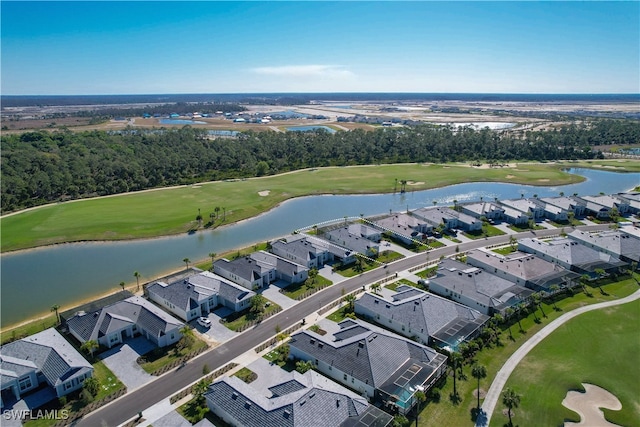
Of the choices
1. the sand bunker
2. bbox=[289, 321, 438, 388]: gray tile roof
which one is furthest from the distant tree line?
the sand bunker

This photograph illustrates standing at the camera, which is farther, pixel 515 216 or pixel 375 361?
pixel 515 216

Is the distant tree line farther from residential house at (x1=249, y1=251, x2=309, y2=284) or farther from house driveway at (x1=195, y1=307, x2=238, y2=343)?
house driveway at (x1=195, y1=307, x2=238, y2=343)

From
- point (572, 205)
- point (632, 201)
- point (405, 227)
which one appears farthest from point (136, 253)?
point (632, 201)

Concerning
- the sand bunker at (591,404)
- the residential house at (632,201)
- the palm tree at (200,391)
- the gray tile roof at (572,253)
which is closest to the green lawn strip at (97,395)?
the palm tree at (200,391)

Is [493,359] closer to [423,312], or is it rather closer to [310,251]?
[423,312]

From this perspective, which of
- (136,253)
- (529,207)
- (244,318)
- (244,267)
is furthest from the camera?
(529,207)

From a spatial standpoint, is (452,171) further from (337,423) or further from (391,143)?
(337,423)

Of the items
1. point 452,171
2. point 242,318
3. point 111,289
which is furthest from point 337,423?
point 452,171
